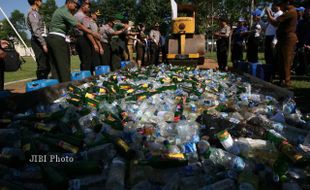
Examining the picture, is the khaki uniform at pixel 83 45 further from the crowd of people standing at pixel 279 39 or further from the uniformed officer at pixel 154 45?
the uniformed officer at pixel 154 45

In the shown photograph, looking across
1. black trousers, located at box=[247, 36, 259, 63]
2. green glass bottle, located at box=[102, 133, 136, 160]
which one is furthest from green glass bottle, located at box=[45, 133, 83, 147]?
black trousers, located at box=[247, 36, 259, 63]

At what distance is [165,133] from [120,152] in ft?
2.49

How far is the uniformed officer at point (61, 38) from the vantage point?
7156 mm

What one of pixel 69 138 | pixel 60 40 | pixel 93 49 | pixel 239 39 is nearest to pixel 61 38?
pixel 60 40

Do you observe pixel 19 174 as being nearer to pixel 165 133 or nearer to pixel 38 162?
pixel 38 162

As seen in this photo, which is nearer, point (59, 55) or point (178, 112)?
point (178, 112)

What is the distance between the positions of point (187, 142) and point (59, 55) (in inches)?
182

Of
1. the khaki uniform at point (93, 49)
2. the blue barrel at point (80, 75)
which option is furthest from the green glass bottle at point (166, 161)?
the khaki uniform at point (93, 49)

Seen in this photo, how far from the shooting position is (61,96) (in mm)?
6102

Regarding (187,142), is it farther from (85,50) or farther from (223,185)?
(85,50)

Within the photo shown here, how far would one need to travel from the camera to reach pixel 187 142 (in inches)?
140

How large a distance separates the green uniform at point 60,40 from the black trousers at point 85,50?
74.4 inches

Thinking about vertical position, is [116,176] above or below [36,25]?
below

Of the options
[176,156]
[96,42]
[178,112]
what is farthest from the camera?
[96,42]
